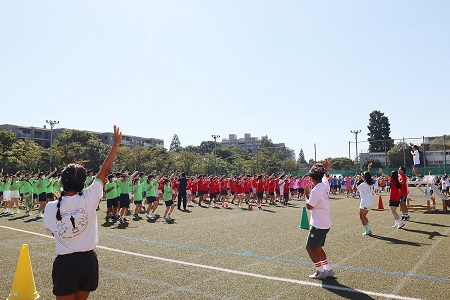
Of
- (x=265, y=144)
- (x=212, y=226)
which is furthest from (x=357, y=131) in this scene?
(x=265, y=144)

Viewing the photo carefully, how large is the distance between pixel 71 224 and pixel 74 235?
110 millimetres

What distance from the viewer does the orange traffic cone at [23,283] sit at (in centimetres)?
504

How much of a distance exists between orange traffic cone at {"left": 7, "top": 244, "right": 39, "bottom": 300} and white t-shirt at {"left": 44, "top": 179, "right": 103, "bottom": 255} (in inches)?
95.7

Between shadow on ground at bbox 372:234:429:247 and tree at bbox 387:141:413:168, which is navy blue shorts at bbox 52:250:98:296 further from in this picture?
tree at bbox 387:141:413:168

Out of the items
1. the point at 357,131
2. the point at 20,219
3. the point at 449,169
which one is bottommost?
the point at 20,219

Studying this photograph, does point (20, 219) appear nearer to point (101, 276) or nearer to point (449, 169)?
point (101, 276)

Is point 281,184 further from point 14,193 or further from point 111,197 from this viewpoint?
point 14,193

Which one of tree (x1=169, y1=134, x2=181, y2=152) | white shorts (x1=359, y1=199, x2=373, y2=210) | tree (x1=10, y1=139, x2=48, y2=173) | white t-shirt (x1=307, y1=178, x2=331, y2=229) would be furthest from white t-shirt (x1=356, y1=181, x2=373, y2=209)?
tree (x1=169, y1=134, x2=181, y2=152)

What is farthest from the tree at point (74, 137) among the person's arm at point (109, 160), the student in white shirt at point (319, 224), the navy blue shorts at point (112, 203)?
the person's arm at point (109, 160)

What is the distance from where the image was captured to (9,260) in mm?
7676

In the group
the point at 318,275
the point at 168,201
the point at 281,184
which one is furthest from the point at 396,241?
the point at 281,184

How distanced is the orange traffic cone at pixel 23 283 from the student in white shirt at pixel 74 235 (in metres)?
2.45

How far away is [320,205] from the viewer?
20.5 feet

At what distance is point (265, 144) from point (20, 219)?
137 meters
